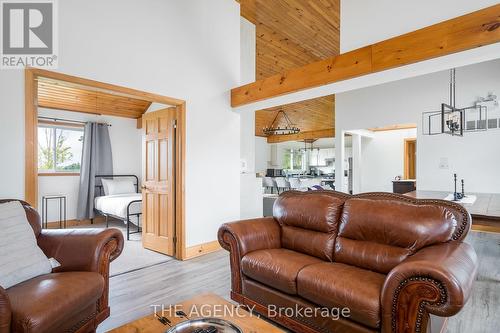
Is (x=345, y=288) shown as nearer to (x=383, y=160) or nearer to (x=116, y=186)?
(x=116, y=186)

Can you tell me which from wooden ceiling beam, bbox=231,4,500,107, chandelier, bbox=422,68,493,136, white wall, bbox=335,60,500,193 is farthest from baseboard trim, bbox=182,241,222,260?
white wall, bbox=335,60,500,193

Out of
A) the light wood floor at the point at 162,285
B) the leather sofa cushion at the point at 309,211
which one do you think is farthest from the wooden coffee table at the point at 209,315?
the leather sofa cushion at the point at 309,211

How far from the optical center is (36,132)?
8.41 feet

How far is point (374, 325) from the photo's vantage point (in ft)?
5.20

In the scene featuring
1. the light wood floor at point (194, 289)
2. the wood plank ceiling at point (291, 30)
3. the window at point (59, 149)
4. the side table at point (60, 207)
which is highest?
the wood plank ceiling at point (291, 30)

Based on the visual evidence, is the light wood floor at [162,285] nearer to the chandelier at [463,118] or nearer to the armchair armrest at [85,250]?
the armchair armrest at [85,250]

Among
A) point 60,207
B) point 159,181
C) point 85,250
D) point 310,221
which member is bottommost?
point 60,207

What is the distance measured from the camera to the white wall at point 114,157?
18.3ft

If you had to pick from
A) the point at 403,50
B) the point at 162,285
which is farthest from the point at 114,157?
the point at 403,50

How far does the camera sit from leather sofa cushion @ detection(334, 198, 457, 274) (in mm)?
1911

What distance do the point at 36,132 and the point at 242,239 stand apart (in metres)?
2.11

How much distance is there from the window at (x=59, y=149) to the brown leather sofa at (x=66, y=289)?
428 centimetres

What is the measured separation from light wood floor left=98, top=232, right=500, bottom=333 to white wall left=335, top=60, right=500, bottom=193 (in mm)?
1684

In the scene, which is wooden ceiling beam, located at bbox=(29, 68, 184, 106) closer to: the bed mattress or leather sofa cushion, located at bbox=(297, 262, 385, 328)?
the bed mattress
